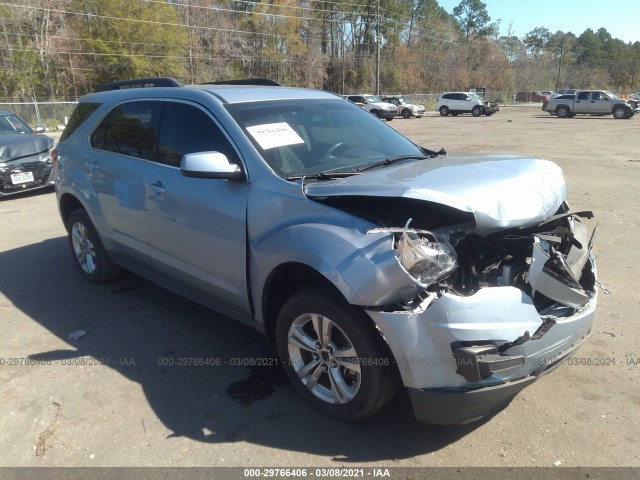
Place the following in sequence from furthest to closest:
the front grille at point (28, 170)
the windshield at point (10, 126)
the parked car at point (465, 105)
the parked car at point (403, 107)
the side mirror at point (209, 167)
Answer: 1. the parked car at point (403, 107)
2. the parked car at point (465, 105)
3. the windshield at point (10, 126)
4. the front grille at point (28, 170)
5. the side mirror at point (209, 167)

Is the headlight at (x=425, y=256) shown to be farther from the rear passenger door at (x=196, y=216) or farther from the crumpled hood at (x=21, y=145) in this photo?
the crumpled hood at (x=21, y=145)

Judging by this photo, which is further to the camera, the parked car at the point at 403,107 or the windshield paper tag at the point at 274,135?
the parked car at the point at 403,107

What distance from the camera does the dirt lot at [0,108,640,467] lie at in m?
2.60

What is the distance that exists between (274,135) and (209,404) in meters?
1.80

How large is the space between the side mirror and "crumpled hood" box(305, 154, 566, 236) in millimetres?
533

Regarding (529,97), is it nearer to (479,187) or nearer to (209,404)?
(479,187)

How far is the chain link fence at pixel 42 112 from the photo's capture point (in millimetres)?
27234

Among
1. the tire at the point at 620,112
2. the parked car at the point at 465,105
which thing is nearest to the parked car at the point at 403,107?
the parked car at the point at 465,105

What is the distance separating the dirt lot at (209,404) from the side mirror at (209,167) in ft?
4.52

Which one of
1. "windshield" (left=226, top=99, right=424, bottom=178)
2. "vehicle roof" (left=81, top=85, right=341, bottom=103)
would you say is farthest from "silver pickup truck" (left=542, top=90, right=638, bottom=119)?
"vehicle roof" (left=81, top=85, right=341, bottom=103)

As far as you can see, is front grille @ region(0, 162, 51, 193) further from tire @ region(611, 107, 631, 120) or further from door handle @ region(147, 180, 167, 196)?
tire @ region(611, 107, 631, 120)

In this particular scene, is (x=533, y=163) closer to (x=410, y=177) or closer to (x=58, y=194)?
(x=410, y=177)

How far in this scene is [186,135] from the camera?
11.8 ft

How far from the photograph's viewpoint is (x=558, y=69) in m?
91.4
